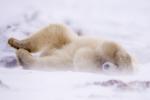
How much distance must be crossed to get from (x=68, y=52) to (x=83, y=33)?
1.26 m

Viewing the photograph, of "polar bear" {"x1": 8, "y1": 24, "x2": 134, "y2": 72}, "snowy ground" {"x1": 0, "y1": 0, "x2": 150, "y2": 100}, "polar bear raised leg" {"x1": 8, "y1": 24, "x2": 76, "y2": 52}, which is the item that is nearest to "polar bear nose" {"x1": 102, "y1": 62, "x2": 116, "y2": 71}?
"polar bear" {"x1": 8, "y1": 24, "x2": 134, "y2": 72}

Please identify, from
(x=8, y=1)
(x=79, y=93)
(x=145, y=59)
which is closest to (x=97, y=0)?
(x=8, y=1)

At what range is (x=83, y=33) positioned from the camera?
4.30 metres

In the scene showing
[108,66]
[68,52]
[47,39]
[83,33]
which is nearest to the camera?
[108,66]

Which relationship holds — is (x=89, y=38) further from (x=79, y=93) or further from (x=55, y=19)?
(x=55, y=19)

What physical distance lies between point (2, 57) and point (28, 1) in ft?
5.17

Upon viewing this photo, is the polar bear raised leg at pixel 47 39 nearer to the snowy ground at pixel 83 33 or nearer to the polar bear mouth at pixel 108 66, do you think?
the snowy ground at pixel 83 33

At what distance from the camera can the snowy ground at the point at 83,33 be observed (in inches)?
82.0

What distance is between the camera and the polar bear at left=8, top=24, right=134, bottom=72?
108 inches

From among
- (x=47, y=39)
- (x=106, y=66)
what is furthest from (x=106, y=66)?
(x=47, y=39)

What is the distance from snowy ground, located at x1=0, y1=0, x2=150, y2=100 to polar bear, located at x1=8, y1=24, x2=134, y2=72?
6.0 inches

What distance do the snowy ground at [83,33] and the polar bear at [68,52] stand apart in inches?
6.0

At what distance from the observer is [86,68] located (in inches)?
112

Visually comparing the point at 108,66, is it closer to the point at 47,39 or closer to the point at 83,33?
the point at 47,39
